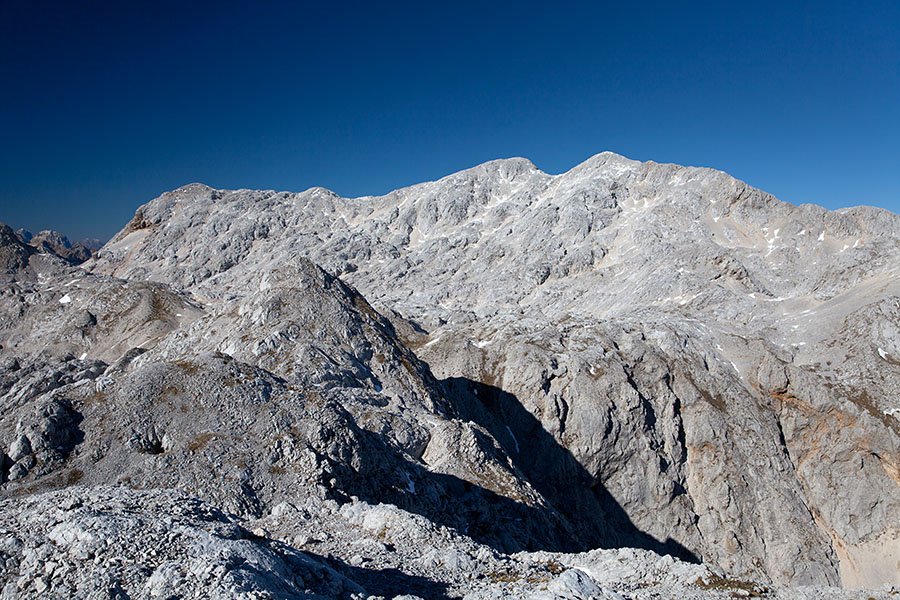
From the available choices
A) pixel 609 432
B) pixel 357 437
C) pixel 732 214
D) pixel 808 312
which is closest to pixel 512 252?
pixel 732 214

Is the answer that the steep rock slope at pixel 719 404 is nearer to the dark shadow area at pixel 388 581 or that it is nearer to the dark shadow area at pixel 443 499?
the dark shadow area at pixel 443 499

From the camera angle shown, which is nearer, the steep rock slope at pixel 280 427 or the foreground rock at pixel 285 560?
the foreground rock at pixel 285 560

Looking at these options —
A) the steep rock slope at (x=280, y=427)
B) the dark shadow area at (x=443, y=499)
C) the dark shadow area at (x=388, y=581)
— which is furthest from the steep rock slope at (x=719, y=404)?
the dark shadow area at (x=388, y=581)

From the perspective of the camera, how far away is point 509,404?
3169 inches

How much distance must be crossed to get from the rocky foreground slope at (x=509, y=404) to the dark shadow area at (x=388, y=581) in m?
0.15

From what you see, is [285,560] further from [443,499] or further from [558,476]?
[558,476]

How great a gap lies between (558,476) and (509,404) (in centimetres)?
1320

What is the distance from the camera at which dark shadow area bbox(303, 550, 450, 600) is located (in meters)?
17.6

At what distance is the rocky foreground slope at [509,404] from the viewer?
2136 cm

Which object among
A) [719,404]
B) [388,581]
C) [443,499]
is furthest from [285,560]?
[719,404]

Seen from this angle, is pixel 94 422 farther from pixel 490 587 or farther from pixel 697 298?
pixel 697 298

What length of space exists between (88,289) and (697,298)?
142 meters

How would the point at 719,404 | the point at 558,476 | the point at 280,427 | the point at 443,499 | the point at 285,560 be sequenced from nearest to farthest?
the point at 285,560
the point at 280,427
the point at 443,499
the point at 558,476
the point at 719,404

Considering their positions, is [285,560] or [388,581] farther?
[388,581]
